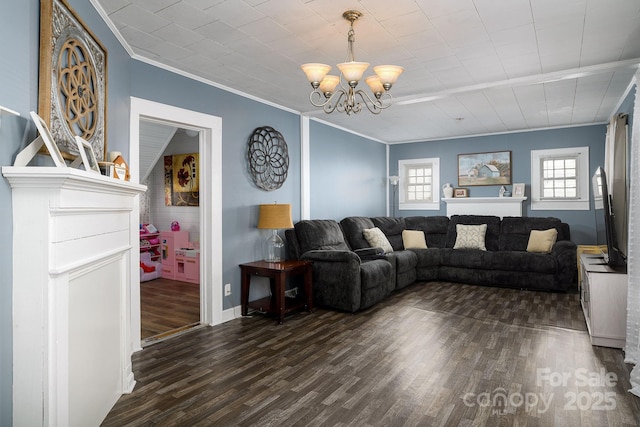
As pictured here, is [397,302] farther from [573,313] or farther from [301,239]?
[573,313]

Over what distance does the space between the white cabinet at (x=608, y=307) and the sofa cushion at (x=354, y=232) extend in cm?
287

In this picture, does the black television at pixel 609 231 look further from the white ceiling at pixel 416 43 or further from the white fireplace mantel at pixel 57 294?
the white fireplace mantel at pixel 57 294

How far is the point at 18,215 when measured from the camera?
1.52m

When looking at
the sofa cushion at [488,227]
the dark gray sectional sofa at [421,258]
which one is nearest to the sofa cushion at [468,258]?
the dark gray sectional sofa at [421,258]

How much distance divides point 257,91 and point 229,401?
10.4 feet

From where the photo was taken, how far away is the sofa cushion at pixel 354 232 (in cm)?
555

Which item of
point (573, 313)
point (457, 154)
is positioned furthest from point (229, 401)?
point (457, 154)

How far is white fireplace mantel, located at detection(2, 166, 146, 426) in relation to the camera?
152cm

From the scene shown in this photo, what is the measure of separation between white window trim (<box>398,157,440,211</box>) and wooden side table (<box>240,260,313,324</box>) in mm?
4035

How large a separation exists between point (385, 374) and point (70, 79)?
2.67 meters

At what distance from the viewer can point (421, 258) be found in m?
5.85

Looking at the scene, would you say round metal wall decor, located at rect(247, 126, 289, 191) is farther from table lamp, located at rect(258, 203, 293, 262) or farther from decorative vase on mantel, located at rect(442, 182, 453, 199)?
decorative vase on mantel, located at rect(442, 182, 453, 199)

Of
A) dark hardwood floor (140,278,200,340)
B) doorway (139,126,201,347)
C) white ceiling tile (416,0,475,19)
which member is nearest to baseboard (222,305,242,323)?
dark hardwood floor (140,278,200,340)

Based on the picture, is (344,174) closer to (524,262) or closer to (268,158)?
(268,158)
